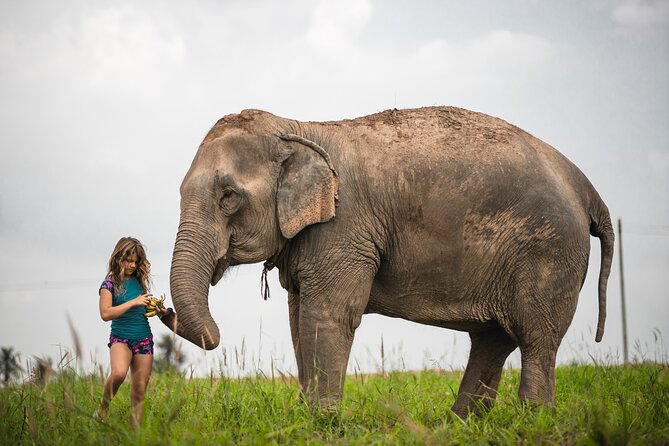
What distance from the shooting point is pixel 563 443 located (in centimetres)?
526

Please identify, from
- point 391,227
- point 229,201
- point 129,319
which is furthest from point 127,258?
point 391,227

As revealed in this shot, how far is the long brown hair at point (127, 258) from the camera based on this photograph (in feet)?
21.6

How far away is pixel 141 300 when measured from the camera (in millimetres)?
6445

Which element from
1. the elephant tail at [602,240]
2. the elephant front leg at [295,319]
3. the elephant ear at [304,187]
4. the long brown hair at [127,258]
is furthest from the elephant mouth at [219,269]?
the elephant tail at [602,240]

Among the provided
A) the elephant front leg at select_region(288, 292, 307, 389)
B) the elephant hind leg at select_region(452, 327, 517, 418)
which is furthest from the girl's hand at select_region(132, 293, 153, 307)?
the elephant hind leg at select_region(452, 327, 517, 418)

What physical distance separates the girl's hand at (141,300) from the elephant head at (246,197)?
0.48 meters

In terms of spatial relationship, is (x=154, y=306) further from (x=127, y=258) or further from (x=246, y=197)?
(x=246, y=197)

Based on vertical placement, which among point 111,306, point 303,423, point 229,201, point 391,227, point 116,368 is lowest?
point 303,423

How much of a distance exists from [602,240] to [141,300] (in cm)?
476

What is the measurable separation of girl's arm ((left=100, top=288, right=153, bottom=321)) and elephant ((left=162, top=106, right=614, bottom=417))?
63 cm

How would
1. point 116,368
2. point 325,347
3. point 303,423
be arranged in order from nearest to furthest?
point 303,423 < point 116,368 < point 325,347

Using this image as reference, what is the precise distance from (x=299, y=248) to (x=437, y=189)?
1368 millimetres

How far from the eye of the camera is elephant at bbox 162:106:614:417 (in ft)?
23.7

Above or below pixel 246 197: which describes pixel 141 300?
below
